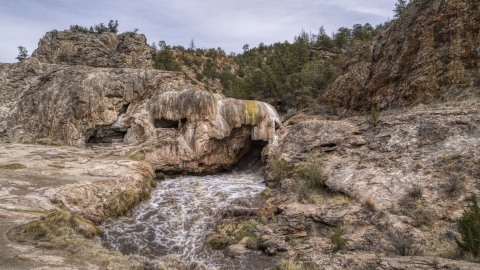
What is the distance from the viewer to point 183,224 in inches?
488

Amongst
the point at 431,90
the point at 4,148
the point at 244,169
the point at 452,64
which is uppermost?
the point at 452,64

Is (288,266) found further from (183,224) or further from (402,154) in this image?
(402,154)

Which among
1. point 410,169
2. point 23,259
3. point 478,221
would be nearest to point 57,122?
point 23,259

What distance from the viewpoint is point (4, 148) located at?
1716 centimetres

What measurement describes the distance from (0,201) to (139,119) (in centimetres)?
1180

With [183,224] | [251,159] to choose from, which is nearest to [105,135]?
[251,159]

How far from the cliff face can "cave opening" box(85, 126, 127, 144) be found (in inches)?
707

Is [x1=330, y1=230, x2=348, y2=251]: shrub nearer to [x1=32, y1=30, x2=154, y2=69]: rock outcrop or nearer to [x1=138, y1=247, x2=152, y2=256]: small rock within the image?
[x1=138, y1=247, x2=152, y2=256]: small rock

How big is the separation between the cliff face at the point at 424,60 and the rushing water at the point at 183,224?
11.1m

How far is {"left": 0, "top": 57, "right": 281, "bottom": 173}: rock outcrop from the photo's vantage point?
20.8m

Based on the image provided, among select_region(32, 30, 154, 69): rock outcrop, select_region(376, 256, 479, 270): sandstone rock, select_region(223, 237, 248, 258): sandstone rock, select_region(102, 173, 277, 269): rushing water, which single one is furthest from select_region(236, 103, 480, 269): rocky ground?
select_region(32, 30, 154, 69): rock outcrop

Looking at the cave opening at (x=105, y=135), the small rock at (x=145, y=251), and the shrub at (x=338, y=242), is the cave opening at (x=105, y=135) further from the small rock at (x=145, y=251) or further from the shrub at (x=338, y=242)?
the shrub at (x=338, y=242)

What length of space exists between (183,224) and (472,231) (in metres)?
9.52

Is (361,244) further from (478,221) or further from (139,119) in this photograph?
(139,119)
